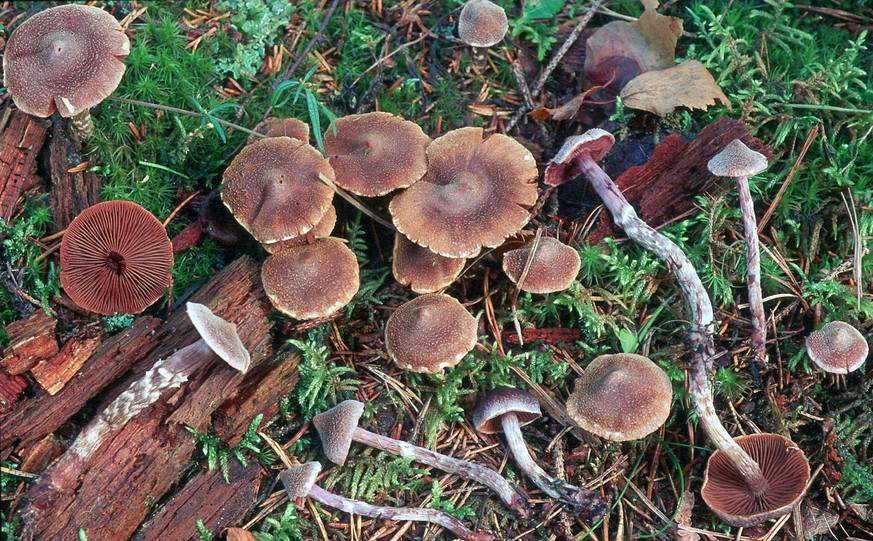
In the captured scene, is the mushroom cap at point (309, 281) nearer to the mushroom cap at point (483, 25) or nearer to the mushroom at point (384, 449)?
the mushroom at point (384, 449)

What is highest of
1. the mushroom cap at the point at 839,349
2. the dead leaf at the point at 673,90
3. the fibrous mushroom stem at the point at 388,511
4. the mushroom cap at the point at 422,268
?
the dead leaf at the point at 673,90

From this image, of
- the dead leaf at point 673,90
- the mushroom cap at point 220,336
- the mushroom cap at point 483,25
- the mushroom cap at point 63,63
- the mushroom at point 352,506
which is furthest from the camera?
the mushroom cap at point 483,25

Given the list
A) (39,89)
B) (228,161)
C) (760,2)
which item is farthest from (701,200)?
(39,89)

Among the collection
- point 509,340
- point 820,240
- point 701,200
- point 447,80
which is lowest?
point 509,340

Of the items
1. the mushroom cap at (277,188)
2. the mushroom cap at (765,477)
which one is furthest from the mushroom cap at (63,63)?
the mushroom cap at (765,477)

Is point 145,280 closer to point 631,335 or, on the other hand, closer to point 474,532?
point 474,532

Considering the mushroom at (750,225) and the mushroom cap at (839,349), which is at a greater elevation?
the mushroom at (750,225)

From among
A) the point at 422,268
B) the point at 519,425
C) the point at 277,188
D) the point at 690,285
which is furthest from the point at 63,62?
the point at 690,285
